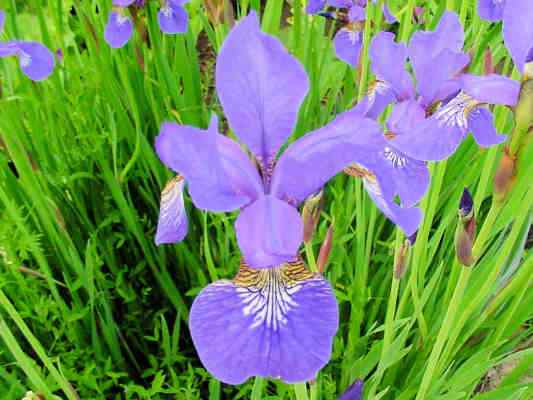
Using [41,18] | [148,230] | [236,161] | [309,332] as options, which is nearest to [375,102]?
[236,161]

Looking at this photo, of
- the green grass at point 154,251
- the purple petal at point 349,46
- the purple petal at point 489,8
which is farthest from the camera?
the purple petal at point 349,46

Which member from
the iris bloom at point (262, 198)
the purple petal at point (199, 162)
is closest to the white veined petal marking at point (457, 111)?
the iris bloom at point (262, 198)

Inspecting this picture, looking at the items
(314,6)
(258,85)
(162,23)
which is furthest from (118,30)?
(258,85)

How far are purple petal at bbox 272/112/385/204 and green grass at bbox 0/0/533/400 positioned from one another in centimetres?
44

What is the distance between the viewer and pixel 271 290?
1.91ft

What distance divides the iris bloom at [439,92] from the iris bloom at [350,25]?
390 millimetres

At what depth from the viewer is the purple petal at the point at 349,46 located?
125 cm

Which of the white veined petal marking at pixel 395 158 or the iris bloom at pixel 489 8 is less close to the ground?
the iris bloom at pixel 489 8

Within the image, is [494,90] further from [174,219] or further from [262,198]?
[174,219]

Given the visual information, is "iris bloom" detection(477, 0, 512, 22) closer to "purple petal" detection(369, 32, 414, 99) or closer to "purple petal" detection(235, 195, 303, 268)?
"purple petal" detection(369, 32, 414, 99)

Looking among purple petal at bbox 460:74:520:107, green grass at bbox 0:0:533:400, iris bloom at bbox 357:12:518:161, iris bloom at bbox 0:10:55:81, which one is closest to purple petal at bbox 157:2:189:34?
green grass at bbox 0:0:533:400

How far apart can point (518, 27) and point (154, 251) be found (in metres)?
0.97

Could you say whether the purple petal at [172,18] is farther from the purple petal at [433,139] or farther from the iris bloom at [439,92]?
the purple petal at [433,139]

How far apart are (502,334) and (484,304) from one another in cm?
8
